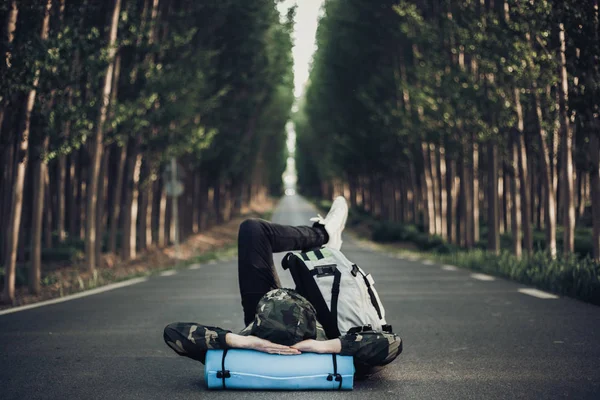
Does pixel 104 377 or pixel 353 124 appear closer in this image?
pixel 104 377

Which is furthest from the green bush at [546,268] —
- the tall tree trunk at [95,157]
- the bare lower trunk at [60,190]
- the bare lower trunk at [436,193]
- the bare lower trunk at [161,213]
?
the bare lower trunk at [60,190]

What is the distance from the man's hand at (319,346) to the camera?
17.9 ft

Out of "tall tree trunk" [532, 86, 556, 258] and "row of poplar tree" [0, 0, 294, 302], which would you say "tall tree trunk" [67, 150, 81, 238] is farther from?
"tall tree trunk" [532, 86, 556, 258]

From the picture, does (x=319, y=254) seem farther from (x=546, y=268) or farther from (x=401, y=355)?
(x=546, y=268)

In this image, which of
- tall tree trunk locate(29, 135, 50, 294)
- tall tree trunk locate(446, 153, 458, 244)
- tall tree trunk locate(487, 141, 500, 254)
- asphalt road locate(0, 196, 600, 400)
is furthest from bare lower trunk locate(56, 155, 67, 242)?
tall tree trunk locate(446, 153, 458, 244)

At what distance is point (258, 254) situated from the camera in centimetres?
607

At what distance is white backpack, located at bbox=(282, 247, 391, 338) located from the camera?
579 cm

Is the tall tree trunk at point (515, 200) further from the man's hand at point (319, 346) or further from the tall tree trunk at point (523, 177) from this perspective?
the man's hand at point (319, 346)

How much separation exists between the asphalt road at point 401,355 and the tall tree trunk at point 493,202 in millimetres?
9744

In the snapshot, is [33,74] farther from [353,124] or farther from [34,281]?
[353,124]

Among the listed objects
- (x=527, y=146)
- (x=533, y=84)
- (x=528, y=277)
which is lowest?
(x=528, y=277)

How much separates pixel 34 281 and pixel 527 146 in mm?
11287

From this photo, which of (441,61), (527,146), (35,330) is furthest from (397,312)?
(441,61)

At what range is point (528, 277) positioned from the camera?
14211 millimetres
